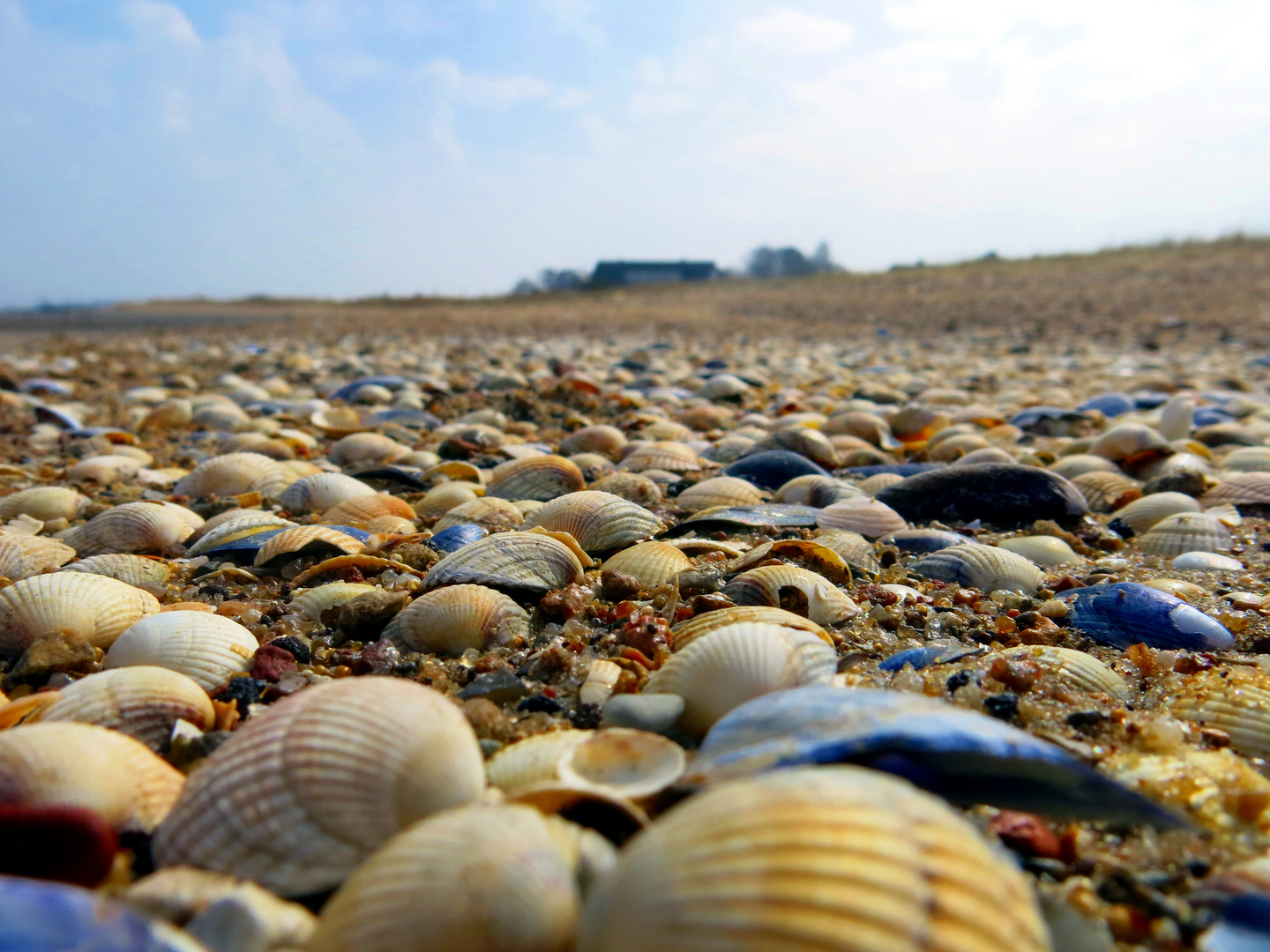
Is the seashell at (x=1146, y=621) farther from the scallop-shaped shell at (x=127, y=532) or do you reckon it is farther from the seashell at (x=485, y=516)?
the scallop-shaped shell at (x=127, y=532)

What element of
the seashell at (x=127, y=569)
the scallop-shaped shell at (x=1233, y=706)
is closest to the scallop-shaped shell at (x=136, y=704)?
the seashell at (x=127, y=569)

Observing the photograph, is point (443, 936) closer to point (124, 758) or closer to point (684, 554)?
point (124, 758)

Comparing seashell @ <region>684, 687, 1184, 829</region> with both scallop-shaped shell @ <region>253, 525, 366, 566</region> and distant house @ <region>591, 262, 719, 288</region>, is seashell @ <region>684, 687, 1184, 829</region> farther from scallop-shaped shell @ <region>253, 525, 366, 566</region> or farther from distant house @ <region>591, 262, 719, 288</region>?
distant house @ <region>591, 262, 719, 288</region>

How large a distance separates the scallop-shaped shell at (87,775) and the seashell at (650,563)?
1463mm

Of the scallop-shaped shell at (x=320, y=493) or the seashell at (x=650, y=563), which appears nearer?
the seashell at (x=650, y=563)

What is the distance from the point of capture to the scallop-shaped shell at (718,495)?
12.0ft

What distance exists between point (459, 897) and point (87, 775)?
30.9 inches

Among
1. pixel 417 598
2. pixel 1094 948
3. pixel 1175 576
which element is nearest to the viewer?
pixel 1094 948

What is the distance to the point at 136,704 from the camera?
Result: 5.57ft

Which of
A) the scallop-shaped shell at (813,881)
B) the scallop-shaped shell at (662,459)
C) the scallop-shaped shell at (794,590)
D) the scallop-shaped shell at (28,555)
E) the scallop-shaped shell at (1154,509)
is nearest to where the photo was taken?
the scallop-shaped shell at (813,881)

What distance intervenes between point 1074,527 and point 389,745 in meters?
3.19

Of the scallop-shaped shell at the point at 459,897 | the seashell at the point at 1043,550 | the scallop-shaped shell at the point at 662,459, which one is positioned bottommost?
the seashell at the point at 1043,550

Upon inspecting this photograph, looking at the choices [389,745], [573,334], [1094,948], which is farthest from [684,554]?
[573,334]

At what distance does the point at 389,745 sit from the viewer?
135 centimetres
